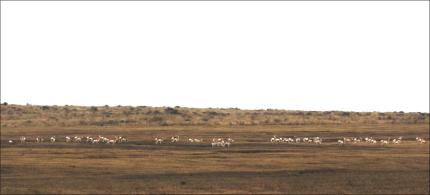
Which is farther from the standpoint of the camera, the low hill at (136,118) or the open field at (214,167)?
the low hill at (136,118)

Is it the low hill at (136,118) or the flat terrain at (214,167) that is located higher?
the low hill at (136,118)

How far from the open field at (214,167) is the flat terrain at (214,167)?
4 centimetres

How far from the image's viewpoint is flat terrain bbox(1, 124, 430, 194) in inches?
1227

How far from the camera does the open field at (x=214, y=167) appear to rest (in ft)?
102

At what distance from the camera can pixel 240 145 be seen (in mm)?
55500

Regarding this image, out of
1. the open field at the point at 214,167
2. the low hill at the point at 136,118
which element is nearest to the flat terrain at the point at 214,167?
the open field at the point at 214,167

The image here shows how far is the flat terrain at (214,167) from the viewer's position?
31.2 m

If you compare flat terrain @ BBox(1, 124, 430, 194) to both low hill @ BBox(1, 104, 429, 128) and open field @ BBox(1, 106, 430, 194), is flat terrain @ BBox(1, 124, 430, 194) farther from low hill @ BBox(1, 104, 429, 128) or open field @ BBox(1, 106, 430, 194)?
low hill @ BBox(1, 104, 429, 128)

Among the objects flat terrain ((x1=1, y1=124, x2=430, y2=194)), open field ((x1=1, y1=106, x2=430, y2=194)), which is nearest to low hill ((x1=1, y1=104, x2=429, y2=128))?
open field ((x1=1, y1=106, x2=430, y2=194))

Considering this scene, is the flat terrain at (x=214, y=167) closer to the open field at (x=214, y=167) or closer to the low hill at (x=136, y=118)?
the open field at (x=214, y=167)

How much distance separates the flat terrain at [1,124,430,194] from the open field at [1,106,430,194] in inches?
1.5

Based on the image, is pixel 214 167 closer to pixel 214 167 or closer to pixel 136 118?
pixel 214 167

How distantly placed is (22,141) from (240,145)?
15.9 m

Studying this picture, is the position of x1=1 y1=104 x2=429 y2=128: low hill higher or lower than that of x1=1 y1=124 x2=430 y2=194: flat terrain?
higher
